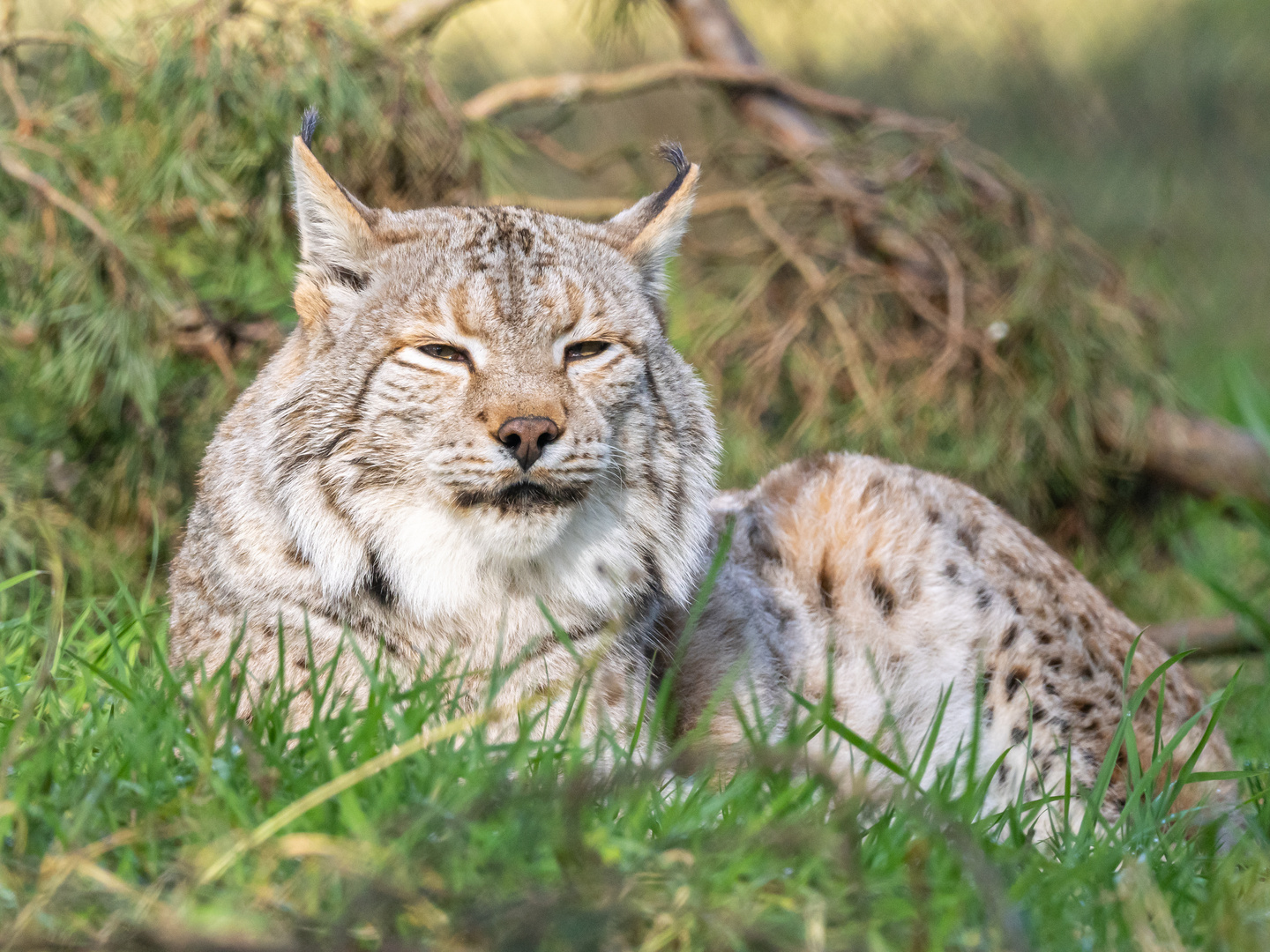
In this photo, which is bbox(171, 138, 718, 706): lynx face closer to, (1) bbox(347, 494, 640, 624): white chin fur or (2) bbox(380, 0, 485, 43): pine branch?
(1) bbox(347, 494, 640, 624): white chin fur

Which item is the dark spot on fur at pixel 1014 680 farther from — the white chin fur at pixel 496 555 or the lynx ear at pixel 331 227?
the lynx ear at pixel 331 227

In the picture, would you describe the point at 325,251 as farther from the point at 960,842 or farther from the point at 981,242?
the point at 981,242

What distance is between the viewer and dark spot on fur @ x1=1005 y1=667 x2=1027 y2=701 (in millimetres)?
3561

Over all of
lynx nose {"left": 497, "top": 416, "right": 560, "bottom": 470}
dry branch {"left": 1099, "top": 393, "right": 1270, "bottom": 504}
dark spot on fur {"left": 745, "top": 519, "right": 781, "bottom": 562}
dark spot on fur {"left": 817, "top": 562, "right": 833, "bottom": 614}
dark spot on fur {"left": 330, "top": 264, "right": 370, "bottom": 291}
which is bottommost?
dark spot on fur {"left": 817, "top": 562, "right": 833, "bottom": 614}

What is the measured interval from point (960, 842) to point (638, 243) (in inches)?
70.3

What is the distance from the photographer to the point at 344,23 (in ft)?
15.1

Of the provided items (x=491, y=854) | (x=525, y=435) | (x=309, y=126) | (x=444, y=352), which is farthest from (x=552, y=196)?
(x=491, y=854)

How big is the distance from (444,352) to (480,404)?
0.21 metres

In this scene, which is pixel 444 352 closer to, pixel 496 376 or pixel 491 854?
pixel 496 376

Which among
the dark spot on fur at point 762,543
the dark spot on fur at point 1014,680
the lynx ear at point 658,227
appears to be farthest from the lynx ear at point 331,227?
the dark spot on fur at point 1014,680

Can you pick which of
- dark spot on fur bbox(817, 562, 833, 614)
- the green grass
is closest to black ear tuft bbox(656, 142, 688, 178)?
dark spot on fur bbox(817, 562, 833, 614)

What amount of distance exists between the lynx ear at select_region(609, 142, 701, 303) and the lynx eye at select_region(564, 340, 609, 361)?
0.36 m

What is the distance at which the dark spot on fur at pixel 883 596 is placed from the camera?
3652 millimetres

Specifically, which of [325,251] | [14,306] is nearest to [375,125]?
[14,306]
